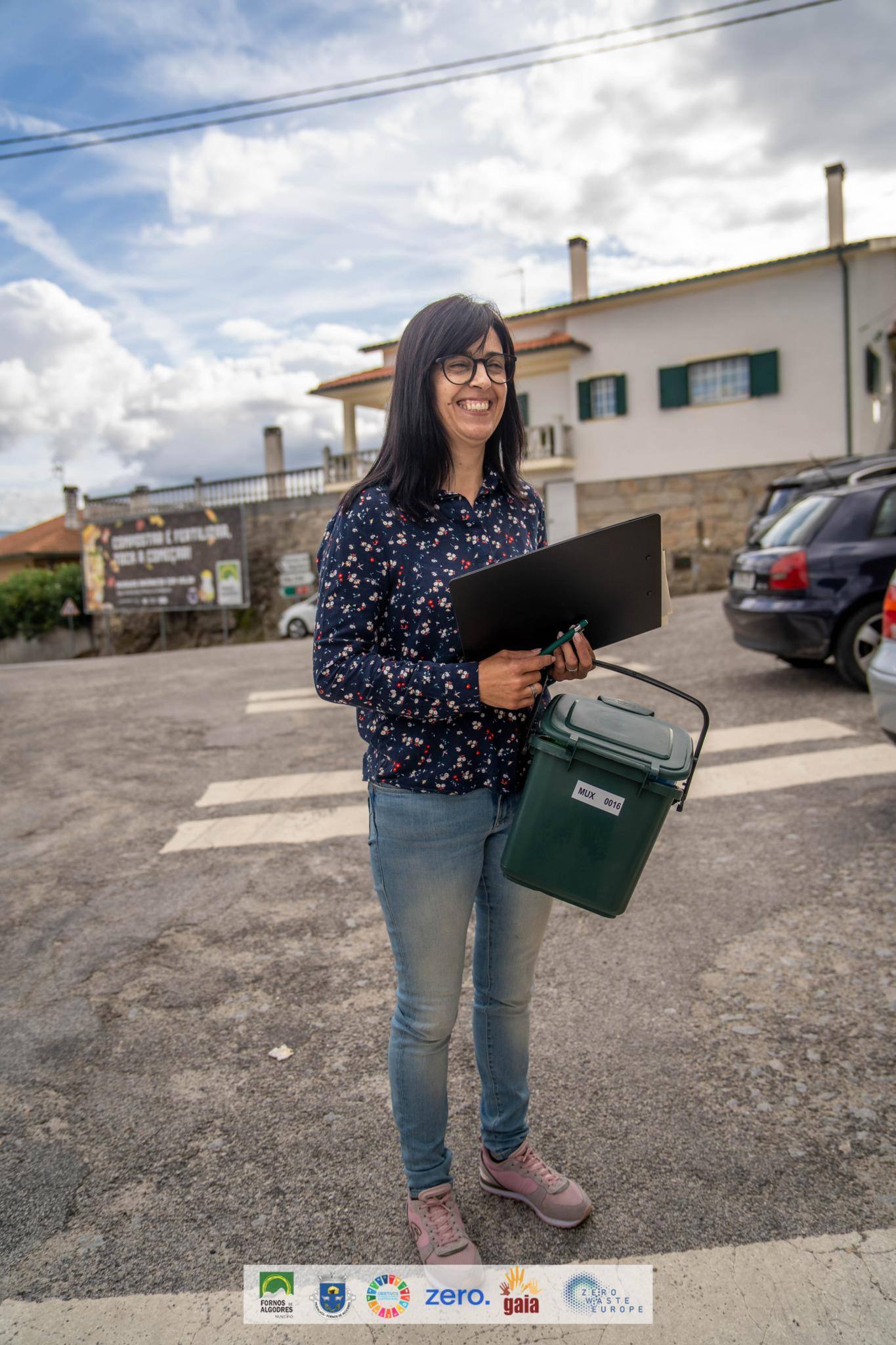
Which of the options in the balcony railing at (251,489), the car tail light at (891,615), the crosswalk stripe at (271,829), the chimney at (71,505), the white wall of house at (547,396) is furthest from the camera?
the chimney at (71,505)

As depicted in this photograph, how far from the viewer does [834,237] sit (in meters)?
21.8

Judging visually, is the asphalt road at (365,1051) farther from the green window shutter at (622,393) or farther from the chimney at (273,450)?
the chimney at (273,450)

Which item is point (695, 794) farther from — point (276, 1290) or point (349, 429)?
point (349, 429)

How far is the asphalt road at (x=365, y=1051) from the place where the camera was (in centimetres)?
209

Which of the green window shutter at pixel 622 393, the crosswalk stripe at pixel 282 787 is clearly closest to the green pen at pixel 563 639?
the crosswalk stripe at pixel 282 787

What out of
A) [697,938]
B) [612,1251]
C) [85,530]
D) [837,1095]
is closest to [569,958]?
[697,938]

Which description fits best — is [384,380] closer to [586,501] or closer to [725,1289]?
[586,501]

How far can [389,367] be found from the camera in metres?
26.4

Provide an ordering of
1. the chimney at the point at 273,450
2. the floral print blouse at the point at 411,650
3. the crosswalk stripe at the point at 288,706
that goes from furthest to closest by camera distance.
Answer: the chimney at the point at 273,450, the crosswalk stripe at the point at 288,706, the floral print blouse at the point at 411,650

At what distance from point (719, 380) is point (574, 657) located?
70.7 feet

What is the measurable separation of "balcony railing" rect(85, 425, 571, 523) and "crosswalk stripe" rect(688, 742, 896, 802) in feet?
60.2

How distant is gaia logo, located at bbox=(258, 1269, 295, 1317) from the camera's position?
1.90 m

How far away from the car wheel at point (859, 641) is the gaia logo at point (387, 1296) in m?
6.11

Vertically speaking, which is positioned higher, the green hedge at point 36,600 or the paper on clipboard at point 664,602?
the paper on clipboard at point 664,602
